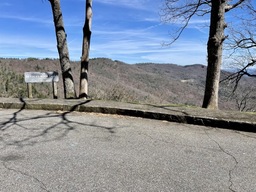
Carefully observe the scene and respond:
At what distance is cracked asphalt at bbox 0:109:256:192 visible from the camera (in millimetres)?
2924

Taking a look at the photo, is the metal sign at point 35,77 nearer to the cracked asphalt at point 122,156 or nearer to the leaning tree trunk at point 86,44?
the leaning tree trunk at point 86,44

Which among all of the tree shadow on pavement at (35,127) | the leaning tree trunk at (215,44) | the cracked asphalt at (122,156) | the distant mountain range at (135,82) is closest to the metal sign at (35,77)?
the tree shadow on pavement at (35,127)

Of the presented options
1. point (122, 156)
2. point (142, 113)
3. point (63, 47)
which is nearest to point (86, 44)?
point (63, 47)

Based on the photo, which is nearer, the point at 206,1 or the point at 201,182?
the point at 201,182

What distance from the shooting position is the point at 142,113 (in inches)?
226

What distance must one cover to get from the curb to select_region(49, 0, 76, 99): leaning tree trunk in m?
2.00

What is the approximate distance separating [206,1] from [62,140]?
669 cm

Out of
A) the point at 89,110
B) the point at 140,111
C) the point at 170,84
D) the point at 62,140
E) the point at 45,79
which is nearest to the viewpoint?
the point at 62,140

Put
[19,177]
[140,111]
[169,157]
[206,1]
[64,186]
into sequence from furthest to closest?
1. [206,1]
2. [140,111]
3. [169,157]
4. [19,177]
5. [64,186]

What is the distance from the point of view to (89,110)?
628 cm

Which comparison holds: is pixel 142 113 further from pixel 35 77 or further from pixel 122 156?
pixel 35 77

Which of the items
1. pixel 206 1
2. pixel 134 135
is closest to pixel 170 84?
pixel 206 1

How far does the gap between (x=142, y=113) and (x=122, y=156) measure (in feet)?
7.08

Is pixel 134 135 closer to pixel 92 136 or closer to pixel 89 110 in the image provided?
pixel 92 136
